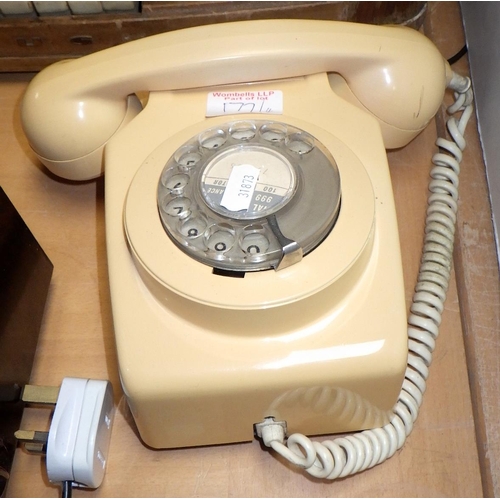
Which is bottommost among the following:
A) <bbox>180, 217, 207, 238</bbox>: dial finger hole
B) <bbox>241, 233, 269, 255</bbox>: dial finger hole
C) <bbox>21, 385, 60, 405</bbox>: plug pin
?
<bbox>21, 385, 60, 405</bbox>: plug pin

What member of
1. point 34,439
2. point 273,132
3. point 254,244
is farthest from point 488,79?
point 34,439

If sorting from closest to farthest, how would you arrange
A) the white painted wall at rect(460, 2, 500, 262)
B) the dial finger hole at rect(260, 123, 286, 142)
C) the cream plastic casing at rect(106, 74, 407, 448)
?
the cream plastic casing at rect(106, 74, 407, 448)
the dial finger hole at rect(260, 123, 286, 142)
the white painted wall at rect(460, 2, 500, 262)

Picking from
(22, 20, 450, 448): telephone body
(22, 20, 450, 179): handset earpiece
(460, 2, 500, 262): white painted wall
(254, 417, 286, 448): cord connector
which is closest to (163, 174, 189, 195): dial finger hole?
(22, 20, 450, 448): telephone body

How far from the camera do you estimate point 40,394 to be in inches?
26.2

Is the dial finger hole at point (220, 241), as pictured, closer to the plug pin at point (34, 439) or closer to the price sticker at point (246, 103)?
the price sticker at point (246, 103)

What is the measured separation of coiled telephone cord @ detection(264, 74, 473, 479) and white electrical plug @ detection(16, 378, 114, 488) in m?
0.18

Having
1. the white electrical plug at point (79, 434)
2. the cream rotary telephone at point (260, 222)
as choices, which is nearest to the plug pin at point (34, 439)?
the white electrical plug at point (79, 434)

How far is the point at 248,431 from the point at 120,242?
0.76 ft

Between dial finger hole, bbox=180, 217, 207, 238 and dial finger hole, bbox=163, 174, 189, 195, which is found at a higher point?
dial finger hole, bbox=163, 174, 189, 195

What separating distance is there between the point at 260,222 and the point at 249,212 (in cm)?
1

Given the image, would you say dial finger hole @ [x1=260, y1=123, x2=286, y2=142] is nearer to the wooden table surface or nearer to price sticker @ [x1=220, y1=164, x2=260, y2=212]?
price sticker @ [x1=220, y1=164, x2=260, y2=212]

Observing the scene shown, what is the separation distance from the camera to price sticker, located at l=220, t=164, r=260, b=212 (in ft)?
1.86

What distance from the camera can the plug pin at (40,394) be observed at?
0.66 metres

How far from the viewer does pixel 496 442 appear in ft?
2.15
